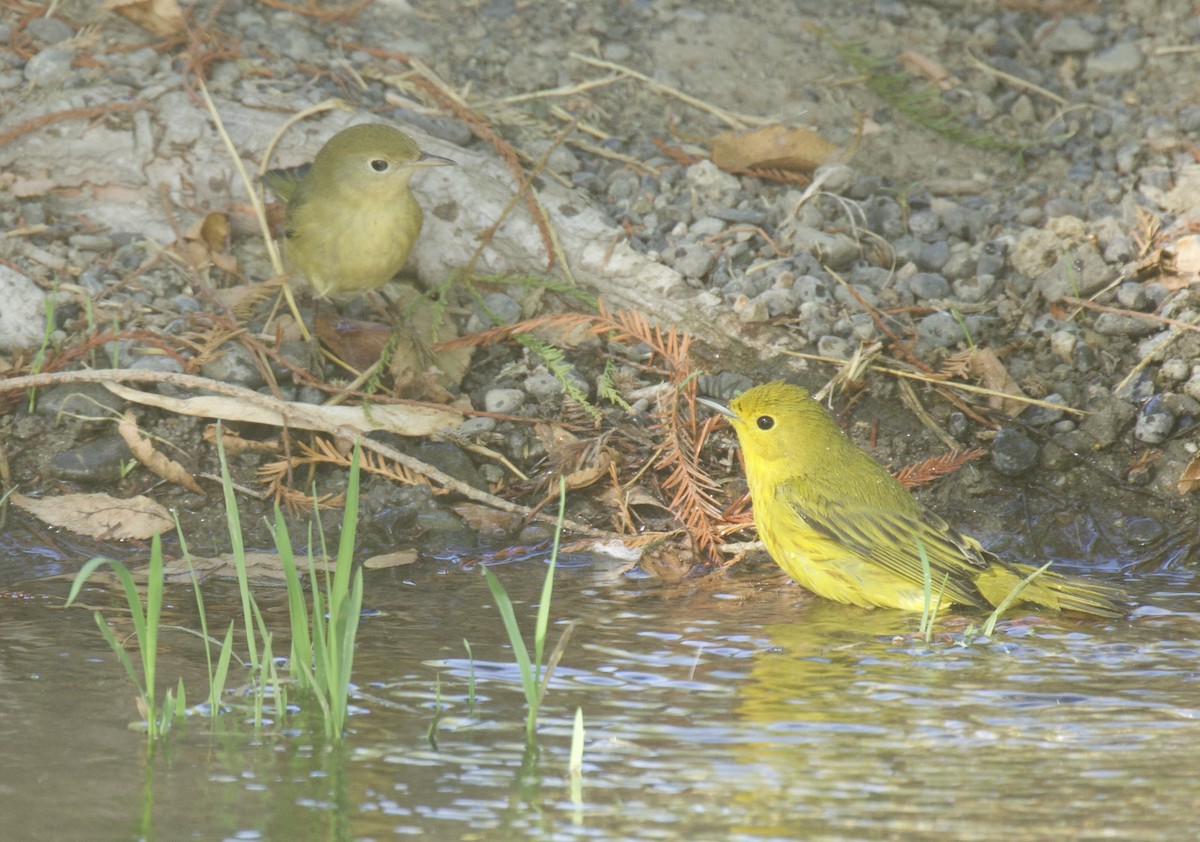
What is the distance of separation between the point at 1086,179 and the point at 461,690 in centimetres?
511

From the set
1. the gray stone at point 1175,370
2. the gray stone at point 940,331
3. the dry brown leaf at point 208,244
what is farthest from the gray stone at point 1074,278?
the dry brown leaf at point 208,244

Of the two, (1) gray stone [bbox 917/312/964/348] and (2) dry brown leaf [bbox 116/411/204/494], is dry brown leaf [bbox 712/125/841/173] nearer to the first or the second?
(1) gray stone [bbox 917/312/964/348]

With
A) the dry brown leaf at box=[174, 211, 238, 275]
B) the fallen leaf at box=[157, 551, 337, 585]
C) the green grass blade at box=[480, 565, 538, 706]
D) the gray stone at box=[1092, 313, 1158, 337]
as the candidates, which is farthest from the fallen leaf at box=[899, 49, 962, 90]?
the green grass blade at box=[480, 565, 538, 706]

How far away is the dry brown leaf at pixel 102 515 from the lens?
611 centimetres

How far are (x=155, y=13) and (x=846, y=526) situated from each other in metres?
4.92

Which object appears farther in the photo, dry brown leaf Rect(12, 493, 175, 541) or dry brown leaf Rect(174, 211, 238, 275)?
dry brown leaf Rect(174, 211, 238, 275)

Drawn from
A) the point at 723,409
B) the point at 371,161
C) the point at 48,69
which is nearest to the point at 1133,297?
the point at 723,409

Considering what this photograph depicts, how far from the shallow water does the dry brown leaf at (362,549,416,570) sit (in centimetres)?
31

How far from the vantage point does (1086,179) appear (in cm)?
803

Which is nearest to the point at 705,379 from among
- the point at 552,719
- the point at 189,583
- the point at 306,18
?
the point at 189,583

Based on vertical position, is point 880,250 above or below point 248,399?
above

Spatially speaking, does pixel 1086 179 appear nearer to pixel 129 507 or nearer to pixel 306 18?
pixel 306 18

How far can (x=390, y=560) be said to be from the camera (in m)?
6.00

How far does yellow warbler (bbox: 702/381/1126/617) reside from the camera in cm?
571
